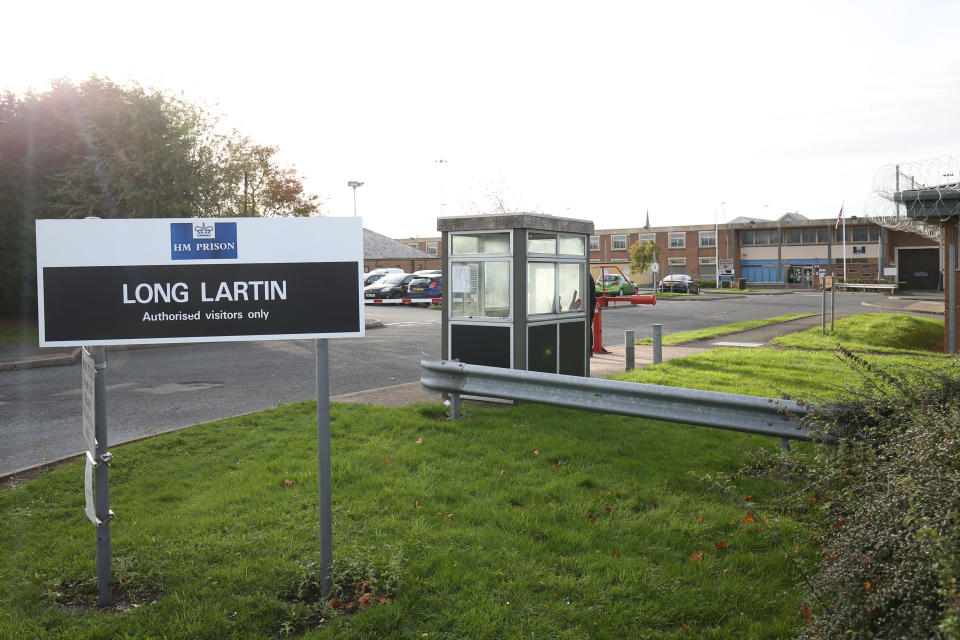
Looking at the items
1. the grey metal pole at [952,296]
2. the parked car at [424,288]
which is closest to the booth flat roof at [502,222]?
the grey metal pole at [952,296]

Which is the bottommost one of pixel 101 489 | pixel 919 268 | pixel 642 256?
pixel 101 489

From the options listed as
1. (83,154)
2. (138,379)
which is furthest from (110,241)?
(83,154)

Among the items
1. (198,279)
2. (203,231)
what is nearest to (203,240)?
(203,231)

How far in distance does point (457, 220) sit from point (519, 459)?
3.56 meters

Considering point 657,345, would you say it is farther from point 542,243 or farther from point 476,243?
point 476,243

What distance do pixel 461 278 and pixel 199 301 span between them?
5010 mm

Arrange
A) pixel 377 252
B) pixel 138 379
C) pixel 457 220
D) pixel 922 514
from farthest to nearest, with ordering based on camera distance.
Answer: pixel 377 252
pixel 138 379
pixel 457 220
pixel 922 514

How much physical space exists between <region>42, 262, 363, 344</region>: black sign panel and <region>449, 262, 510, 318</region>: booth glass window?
4759 mm

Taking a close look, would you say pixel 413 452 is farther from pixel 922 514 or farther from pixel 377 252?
pixel 377 252

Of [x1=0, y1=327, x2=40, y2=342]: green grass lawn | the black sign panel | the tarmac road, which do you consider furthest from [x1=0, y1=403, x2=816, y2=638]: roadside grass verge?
[x1=0, y1=327, x2=40, y2=342]: green grass lawn

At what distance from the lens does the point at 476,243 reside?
8906 mm

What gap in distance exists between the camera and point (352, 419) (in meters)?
7.51

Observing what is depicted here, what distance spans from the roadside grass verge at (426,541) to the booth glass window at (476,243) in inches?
108

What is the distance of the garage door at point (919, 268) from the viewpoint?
222 ft
